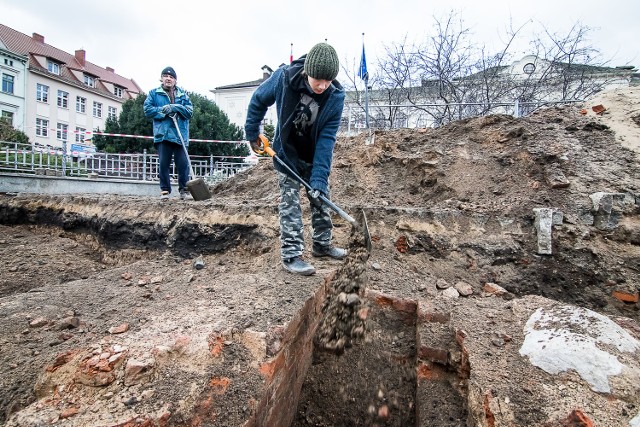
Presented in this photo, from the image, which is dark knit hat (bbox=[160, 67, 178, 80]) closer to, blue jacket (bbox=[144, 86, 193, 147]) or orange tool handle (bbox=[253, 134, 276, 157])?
blue jacket (bbox=[144, 86, 193, 147])

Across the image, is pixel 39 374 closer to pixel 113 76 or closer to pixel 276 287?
pixel 276 287

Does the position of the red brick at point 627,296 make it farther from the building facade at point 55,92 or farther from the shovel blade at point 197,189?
the building facade at point 55,92

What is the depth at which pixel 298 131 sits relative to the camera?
2748 millimetres

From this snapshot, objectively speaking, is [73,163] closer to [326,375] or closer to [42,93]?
[326,375]

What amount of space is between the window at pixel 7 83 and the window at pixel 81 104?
17.8 ft

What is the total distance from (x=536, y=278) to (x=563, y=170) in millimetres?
1409

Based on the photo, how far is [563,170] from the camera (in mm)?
3877

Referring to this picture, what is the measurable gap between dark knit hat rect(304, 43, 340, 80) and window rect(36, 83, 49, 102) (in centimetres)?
3475

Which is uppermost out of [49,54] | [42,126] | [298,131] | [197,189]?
[49,54]

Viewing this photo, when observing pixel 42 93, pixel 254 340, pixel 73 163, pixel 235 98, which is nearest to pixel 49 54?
pixel 42 93

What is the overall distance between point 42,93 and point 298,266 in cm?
3525

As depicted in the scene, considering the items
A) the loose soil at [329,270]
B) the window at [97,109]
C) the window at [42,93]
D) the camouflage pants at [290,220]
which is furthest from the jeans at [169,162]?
the window at [97,109]

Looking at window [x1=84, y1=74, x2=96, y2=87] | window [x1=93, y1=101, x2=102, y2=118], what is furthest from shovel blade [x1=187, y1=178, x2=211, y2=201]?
window [x1=84, y1=74, x2=96, y2=87]

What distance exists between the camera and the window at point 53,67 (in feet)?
96.2
